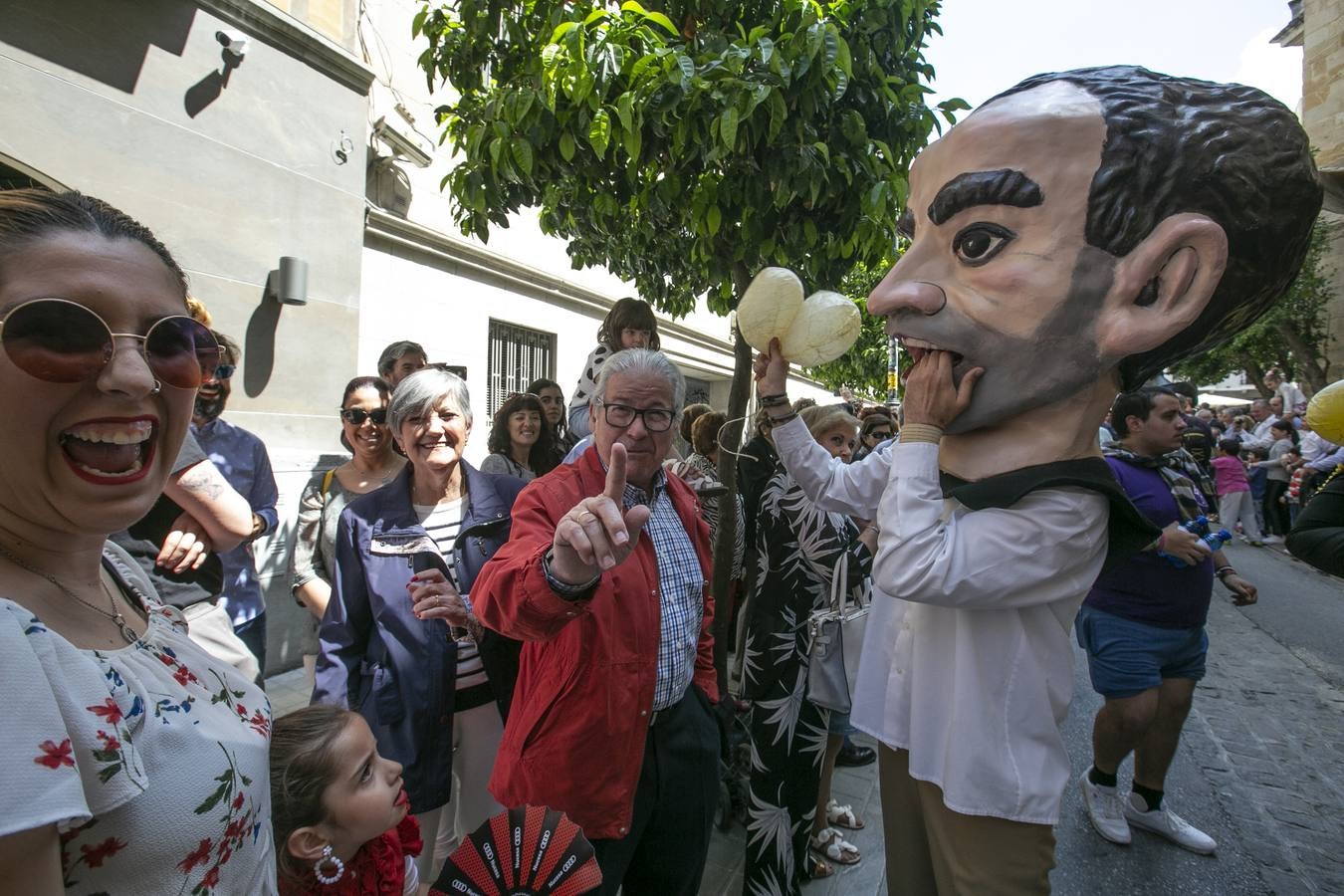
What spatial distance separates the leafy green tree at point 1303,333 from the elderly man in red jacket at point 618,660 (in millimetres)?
16144

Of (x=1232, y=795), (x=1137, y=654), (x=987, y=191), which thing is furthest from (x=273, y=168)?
(x=1232, y=795)

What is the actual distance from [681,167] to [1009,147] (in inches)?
61.2

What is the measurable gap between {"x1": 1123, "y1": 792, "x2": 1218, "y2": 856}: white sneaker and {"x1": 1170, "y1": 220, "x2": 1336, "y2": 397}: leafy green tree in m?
14.1

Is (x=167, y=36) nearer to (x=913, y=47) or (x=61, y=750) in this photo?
(x=913, y=47)

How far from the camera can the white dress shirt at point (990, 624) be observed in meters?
1.40

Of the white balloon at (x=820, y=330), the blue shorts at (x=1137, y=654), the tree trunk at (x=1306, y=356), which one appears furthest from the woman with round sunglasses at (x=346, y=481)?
the tree trunk at (x=1306, y=356)

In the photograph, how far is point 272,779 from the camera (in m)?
1.38

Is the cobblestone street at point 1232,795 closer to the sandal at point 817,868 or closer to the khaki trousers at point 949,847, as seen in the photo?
the sandal at point 817,868

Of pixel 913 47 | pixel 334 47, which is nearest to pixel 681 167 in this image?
pixel 913 47

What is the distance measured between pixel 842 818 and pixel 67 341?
11.2 ft

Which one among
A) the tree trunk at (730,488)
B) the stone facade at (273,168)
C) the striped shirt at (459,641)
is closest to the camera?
the striped shirt at (459,641)

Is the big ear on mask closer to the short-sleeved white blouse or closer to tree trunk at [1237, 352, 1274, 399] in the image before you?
the short-sleeved white blouse

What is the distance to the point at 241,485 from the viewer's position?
277 centimetres

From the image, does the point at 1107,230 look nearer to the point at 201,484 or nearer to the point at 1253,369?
the point at 201,484
